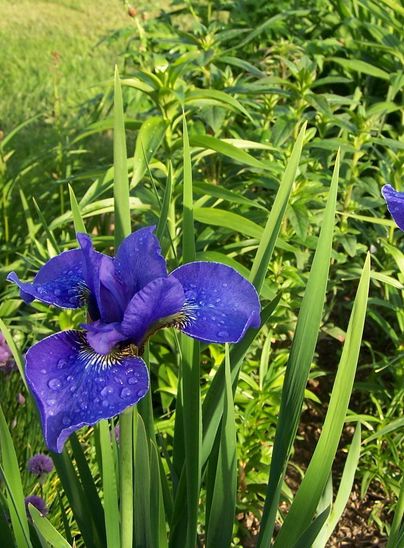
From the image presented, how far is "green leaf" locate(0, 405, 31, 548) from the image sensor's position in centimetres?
106

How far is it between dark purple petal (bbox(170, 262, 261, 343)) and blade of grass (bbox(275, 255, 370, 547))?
216mm

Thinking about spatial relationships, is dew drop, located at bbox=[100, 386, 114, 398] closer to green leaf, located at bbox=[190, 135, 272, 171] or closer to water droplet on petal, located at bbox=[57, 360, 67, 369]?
water droplet on petal, located at bbox=[57, 360, 67, 369]

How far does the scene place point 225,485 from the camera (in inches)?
44.8

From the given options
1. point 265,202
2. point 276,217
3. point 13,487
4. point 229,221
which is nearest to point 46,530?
point 13,487

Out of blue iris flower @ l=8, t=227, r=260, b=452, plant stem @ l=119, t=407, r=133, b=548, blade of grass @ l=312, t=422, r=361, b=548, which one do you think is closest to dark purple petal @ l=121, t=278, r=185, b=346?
blue iris flower @ l=8, t=227, r=260, b=452

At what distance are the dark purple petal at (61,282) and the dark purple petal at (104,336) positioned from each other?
80 mm

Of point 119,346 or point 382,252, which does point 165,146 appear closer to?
point 382,252

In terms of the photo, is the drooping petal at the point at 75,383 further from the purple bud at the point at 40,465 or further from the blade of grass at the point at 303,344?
the purple bud at the point at 40,465

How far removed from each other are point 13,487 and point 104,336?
1.24 feet

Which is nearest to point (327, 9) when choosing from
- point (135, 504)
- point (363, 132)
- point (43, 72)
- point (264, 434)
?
point (363, 132)

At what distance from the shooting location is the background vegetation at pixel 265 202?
73.4 inches

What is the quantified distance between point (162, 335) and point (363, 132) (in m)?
0.79

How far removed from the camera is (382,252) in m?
2.32

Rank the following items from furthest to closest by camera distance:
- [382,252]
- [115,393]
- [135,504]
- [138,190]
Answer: [382,252], [138,190], [135,504], [115,393]
